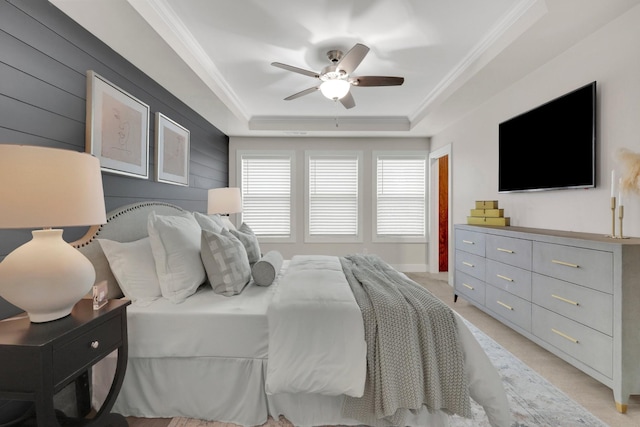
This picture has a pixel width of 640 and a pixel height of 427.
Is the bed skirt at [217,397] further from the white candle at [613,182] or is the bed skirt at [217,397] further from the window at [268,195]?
the window at [268,195]

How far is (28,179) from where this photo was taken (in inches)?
44.5

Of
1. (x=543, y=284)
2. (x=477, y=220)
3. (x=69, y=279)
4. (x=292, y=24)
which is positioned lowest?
(x=543, y=284)

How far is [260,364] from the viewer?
167cm

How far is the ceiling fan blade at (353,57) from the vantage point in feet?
7.13

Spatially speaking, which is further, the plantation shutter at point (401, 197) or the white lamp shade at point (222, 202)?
the plantation shutter at point (401, 197)

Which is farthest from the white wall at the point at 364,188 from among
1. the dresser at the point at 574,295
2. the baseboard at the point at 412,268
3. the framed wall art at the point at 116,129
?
the framed wall art at the point at 116,129

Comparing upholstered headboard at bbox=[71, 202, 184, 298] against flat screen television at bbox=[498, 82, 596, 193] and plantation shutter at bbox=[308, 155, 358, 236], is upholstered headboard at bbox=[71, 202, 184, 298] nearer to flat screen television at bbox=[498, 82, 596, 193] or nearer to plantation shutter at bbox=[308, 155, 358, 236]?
plantation shutter at bbox=[308, 155, 358, 236]

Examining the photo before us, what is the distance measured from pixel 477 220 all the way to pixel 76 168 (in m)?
3.65

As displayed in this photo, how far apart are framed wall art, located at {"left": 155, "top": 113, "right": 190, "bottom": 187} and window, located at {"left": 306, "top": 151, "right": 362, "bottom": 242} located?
2352 mm

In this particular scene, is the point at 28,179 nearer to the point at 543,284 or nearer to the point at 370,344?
the point at 370,344

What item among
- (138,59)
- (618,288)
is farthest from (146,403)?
(618,288)

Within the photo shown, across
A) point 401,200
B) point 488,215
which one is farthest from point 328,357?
point 401,200

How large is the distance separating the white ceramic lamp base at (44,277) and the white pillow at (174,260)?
0.56 m

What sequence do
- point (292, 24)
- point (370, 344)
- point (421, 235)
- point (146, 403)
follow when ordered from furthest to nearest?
point (421, 235) < point (292, 24) < point (146, 403) < point (370, 344)
